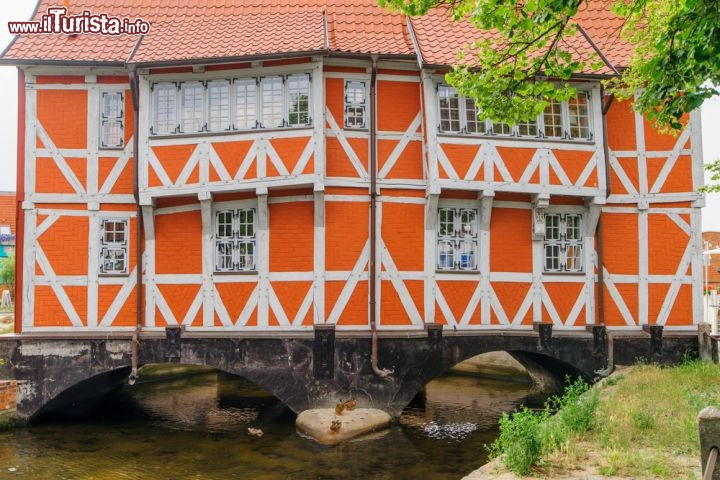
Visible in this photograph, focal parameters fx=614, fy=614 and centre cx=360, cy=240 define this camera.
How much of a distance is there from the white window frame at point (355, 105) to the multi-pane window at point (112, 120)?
4929mm

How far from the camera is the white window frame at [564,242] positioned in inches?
549

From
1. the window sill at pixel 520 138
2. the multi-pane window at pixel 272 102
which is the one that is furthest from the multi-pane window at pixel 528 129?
the multi-pane window at pixel 272 102

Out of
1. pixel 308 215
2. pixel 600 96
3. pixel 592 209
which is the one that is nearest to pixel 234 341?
pixel 308 215

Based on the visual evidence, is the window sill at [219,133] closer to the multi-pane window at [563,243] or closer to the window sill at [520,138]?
the window sill at [520,138]

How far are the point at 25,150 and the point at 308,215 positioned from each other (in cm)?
628

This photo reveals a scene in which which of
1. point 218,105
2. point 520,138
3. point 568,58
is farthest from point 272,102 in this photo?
point 568,58

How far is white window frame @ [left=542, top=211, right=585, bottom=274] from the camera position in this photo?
13.9 meters

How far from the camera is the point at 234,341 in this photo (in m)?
12.8

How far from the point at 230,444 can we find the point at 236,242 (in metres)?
4.19

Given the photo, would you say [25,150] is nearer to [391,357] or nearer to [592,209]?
[391,357]

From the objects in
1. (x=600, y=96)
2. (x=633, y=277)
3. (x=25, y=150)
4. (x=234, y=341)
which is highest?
(x=600, y=96)

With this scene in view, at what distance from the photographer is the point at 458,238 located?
13.7m

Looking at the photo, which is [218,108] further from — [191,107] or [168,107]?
[168,107]

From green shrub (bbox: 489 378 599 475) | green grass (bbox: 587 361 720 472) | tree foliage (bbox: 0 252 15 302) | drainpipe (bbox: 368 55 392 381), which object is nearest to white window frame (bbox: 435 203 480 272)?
drainpipe (bbox: 368 55 392 381)
